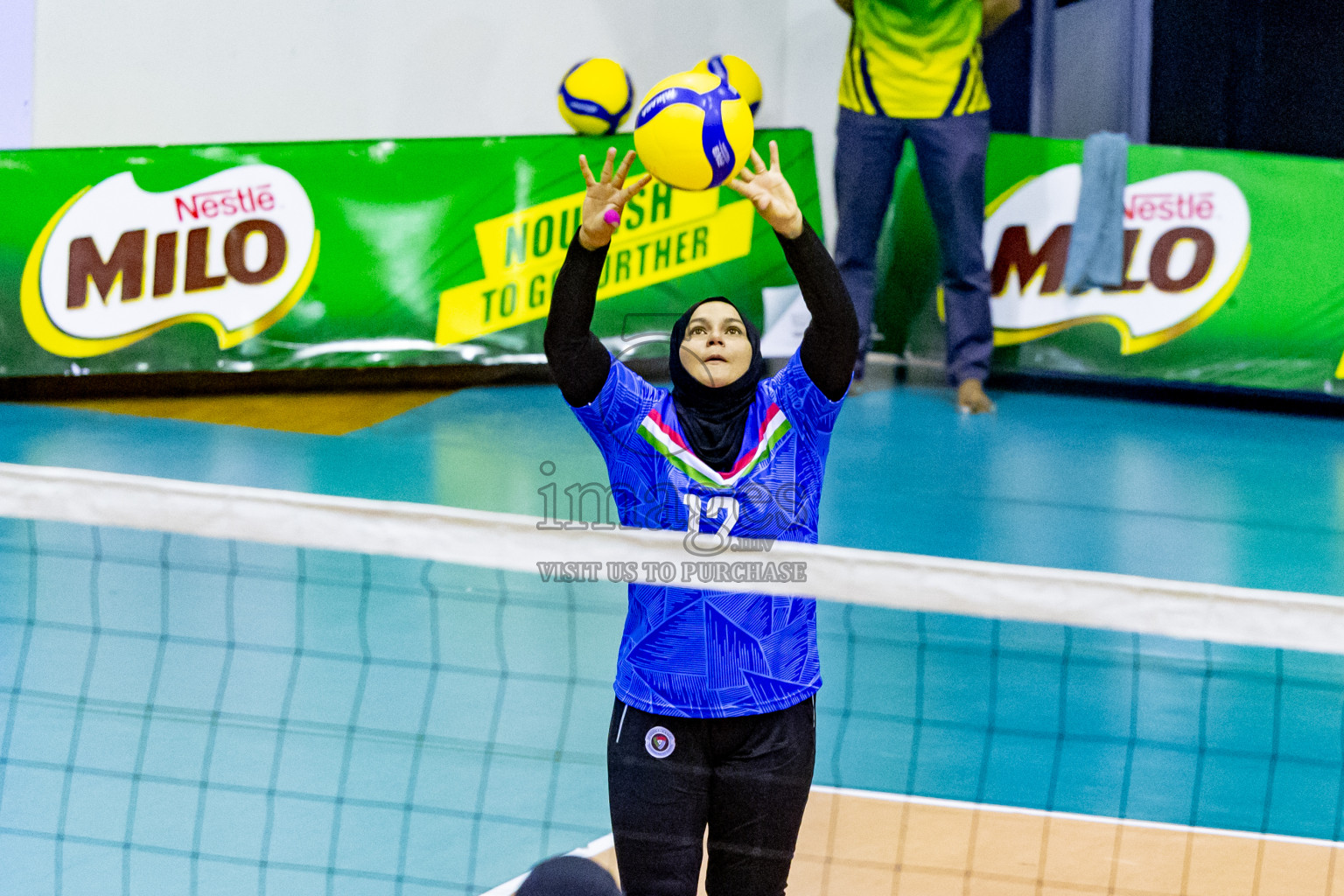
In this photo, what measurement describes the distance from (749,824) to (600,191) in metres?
1.44

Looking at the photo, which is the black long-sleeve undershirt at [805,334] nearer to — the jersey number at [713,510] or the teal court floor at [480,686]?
the jersey number at [713,510]

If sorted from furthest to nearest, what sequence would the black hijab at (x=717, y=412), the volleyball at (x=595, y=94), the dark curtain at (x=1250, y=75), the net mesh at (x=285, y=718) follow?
1. the dark curtain at (x=1250, y=75)
2. the volleyball at (x=595, y=94)
3. the net mesh at (x=285, y=718)
4. the black hijab at (x=717, y=412)

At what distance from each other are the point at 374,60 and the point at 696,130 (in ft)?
29.1

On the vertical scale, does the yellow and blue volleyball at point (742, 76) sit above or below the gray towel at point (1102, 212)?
above

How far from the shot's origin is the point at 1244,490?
28.0ft

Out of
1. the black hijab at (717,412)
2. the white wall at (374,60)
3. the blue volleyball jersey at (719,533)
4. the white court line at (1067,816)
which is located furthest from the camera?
the white wall at (374,60)

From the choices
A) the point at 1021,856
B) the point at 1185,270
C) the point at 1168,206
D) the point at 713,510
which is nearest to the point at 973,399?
the point at 1185,270

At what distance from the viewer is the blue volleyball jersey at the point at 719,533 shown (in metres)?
3.23

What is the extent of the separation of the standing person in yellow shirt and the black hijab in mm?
6648

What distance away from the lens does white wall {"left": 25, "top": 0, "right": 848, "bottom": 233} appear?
1120cm

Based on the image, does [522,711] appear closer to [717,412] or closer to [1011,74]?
[717,412]

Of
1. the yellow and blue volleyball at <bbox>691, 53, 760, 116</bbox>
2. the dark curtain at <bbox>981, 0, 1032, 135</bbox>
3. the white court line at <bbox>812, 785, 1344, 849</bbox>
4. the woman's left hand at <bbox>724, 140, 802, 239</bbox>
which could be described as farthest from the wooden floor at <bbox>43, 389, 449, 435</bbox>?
the woman's left hand at <bbox>724, 140, 802, 239</bbox>

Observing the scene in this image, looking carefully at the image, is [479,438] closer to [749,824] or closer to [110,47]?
[110,47]

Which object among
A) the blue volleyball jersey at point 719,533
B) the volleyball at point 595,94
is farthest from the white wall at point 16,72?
the blue volleyball jersey at point 719,533
